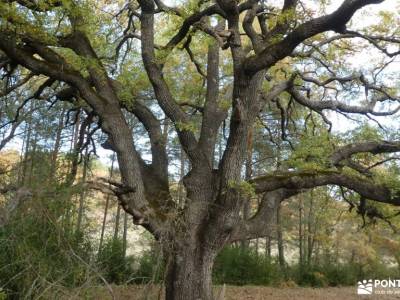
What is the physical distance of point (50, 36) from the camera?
22.0ft

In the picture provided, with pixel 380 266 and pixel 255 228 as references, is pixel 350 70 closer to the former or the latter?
pixel 255 228

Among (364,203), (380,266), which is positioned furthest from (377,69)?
(380,266)

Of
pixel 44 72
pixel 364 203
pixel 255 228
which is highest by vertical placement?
pixel 44 72

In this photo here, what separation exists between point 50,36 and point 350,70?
6.30 m
